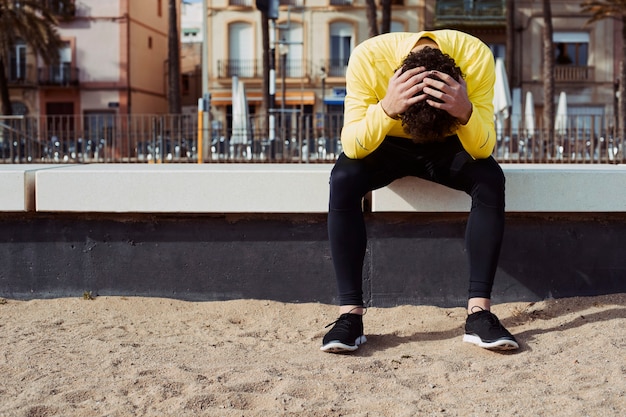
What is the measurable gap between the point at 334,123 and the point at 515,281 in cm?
1238

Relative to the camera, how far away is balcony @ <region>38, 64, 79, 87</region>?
119ft

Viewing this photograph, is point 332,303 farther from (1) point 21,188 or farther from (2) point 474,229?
(1) point 21,188

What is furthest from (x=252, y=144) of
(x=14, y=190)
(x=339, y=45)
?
(x=339, y=45)

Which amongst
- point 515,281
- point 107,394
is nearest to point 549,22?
point 515,281

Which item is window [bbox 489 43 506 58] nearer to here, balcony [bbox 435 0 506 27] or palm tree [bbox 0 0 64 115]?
balcony [bbox 435 0 506 27]

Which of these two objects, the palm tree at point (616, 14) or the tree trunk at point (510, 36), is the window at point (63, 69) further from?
the palm tree at point (616, 14)

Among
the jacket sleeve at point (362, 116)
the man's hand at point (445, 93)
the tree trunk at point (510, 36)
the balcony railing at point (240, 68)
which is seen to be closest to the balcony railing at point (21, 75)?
the balcony railing at point (240, 68)

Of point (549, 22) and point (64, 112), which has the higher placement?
point (549, 22)

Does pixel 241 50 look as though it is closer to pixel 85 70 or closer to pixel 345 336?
pixel 85 70

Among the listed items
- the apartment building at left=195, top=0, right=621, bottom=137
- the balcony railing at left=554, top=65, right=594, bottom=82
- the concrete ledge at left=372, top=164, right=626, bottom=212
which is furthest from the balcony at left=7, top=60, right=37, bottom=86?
the concrete ledge at left=372, top=164, right=626, bottom=212

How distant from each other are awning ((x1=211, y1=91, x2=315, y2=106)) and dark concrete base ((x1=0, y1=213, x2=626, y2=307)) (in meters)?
31.3

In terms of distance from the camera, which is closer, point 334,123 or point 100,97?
point 334,123

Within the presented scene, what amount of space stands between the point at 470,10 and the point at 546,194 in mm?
32585

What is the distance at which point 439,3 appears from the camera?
34969 millimetres
